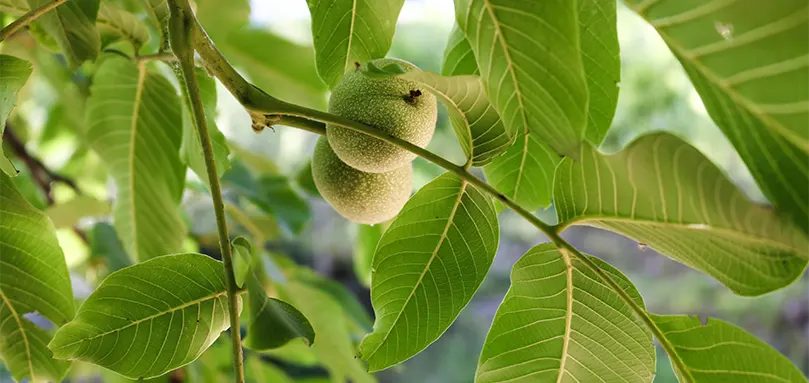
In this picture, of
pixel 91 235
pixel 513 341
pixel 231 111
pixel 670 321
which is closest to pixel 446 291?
pixel 513 341

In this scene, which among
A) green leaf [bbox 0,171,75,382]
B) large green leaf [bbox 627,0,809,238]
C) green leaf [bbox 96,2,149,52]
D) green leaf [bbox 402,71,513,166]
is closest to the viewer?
large green leaf [bbox 627,0,809,238]

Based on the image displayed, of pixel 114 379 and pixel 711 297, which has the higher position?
pixel 711 297

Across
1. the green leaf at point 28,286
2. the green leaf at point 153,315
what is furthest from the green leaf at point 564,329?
the green leaf at point 28,286

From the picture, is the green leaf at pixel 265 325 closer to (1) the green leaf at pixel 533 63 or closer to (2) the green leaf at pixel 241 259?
(2) the green leaf at pixel 241 259

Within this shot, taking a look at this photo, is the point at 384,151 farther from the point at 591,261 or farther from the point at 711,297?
the point at 711,297

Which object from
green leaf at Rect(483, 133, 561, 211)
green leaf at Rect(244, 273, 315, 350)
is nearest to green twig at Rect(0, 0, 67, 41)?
green leaf at Rect(244, 273, 315, 350)

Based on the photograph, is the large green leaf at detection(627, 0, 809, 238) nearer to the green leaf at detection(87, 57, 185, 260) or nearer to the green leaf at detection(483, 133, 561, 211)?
the green leaf at detection(483, 133, 561, 211)
